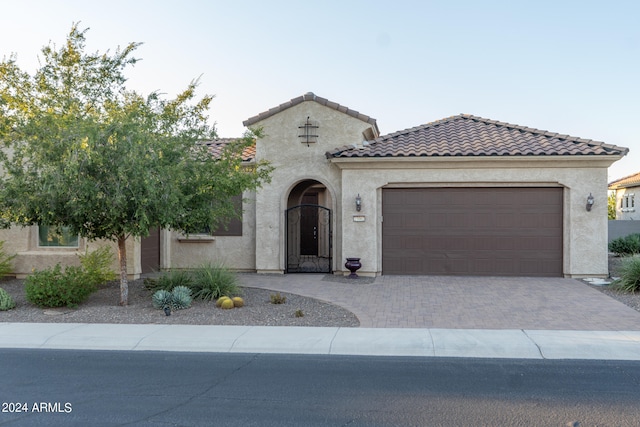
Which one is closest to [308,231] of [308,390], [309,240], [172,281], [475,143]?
[309,240]

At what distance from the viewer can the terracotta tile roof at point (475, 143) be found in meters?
14.9

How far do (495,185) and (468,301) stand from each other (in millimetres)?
4941

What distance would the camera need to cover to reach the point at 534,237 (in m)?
15.3

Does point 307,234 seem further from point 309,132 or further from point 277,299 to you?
point 277,299

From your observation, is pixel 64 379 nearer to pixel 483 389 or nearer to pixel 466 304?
pixel 483 389

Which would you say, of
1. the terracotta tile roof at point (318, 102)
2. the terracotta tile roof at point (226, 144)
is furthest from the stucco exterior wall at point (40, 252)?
the terracotta tile roof at point (318, 102)

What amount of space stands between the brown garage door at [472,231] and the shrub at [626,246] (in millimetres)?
6911

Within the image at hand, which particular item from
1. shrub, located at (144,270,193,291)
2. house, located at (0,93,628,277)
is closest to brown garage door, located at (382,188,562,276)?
house, located at (0,93,628,277)

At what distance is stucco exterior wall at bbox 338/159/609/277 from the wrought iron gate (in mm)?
1354

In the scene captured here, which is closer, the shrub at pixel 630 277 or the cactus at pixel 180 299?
the cactus at pixel 180 299

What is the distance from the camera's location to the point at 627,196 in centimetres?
3450

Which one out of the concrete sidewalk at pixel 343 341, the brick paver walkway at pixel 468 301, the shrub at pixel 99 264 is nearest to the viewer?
the concrete sidewalk at pixel 343 341

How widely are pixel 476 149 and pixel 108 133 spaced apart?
33.0ft

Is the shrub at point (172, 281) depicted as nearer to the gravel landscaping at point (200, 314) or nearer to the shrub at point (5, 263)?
the gravel landscaping at point (200, 314)
